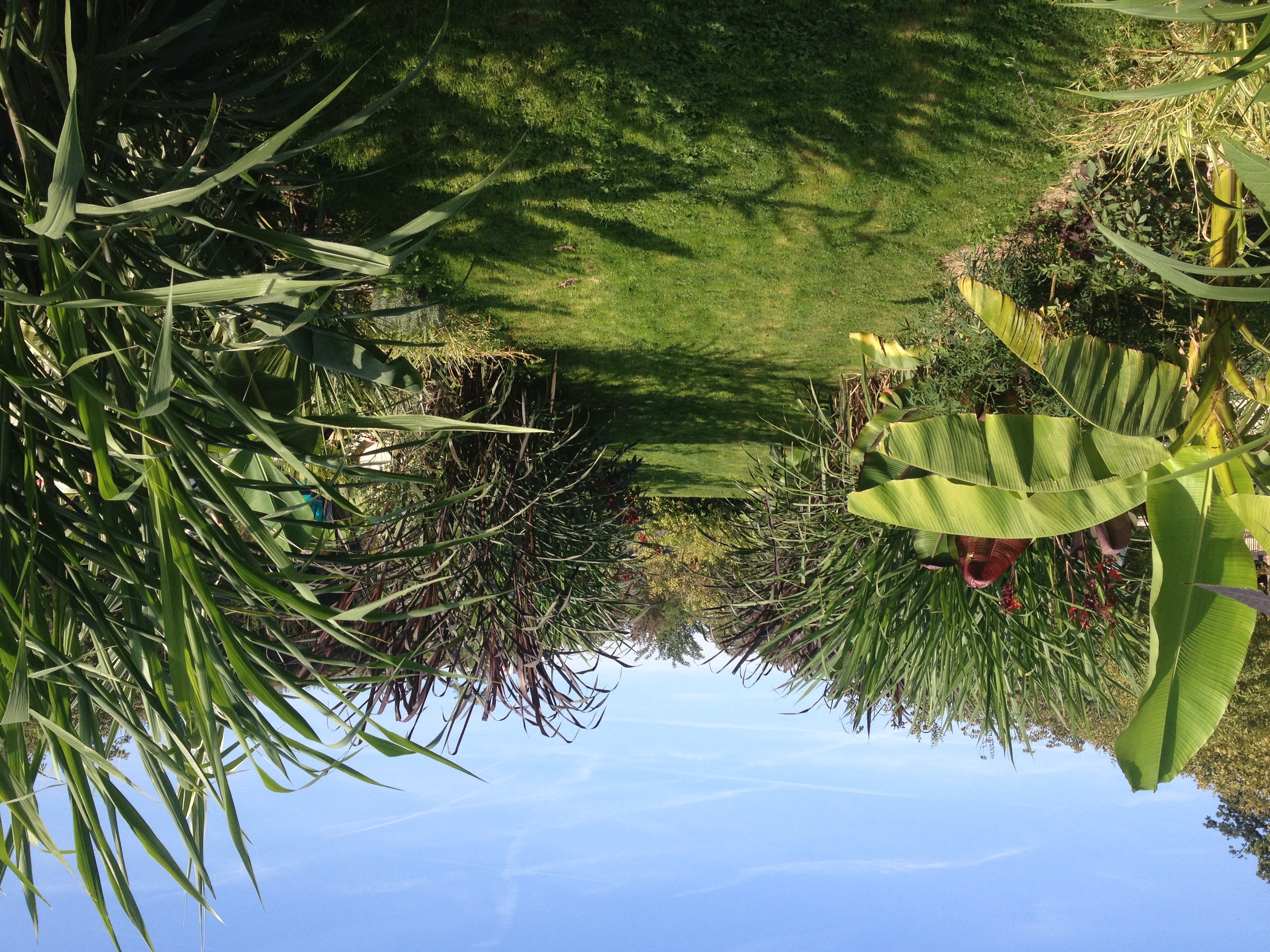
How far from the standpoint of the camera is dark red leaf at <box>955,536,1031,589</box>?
3.18 metres

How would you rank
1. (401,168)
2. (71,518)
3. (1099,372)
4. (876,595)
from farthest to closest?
(876,595) → (401,168) → (1099,372) → (71,518)

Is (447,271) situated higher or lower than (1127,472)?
higher

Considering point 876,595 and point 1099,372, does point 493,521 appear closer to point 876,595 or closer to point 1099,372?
point 876,595

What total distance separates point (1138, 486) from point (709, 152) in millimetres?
2154

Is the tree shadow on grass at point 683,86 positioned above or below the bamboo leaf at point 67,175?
above

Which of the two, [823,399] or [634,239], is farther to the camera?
[823,399]

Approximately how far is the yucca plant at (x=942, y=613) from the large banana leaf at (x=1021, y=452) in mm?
805

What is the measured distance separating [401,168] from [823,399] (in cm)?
278

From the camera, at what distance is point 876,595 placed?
362 cm

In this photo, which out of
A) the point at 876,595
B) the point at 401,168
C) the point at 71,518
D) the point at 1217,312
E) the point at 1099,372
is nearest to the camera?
the point at 71,518

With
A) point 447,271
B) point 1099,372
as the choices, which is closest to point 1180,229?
point 1099,372

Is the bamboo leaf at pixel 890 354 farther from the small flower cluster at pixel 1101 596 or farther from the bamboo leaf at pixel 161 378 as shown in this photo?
the bamboo leaf at pixel 161 378

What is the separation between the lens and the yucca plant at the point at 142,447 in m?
1.59

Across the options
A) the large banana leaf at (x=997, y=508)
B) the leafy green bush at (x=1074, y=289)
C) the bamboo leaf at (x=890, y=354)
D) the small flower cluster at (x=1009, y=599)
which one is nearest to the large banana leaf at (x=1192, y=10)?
the large banana leaf at (x=997, y=508)
